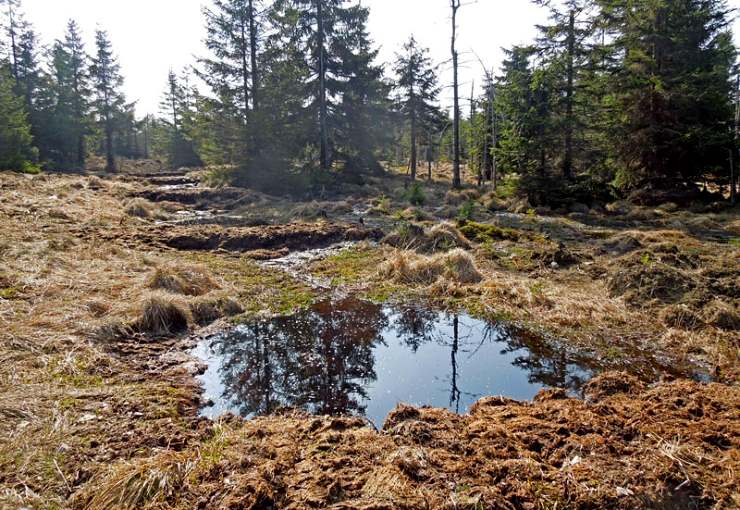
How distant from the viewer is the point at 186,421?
3354 millimetres

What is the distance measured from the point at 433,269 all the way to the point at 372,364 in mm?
3328

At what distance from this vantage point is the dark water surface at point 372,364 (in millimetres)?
3934

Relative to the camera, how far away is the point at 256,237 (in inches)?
432

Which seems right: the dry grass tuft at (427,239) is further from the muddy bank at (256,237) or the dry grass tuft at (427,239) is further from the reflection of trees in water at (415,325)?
the reflection of trees in water at (415,325)

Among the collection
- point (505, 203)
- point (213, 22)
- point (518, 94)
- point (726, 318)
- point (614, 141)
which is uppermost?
point (213, 22)

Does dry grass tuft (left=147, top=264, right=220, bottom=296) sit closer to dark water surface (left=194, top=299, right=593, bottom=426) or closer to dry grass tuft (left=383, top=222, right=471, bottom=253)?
dark water surface (left=194, top=299, right=593, bottom=426)

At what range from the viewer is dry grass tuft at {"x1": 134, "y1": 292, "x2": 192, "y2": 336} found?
520 centimetres

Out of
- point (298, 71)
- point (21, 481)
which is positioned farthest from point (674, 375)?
point (298, 71)

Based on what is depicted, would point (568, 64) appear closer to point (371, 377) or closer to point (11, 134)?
point (371, 377)

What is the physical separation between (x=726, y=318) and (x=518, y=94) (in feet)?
49.9

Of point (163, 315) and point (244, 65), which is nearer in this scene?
point (163, 315)

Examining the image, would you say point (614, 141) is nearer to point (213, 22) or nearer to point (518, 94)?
point (518, 94)

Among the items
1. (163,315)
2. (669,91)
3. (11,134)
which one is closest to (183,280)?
(163,315)

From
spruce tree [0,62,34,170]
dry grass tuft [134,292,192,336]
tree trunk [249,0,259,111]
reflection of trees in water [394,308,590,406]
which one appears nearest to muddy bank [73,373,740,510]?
reflection of trees in water [394,308,590,406]
